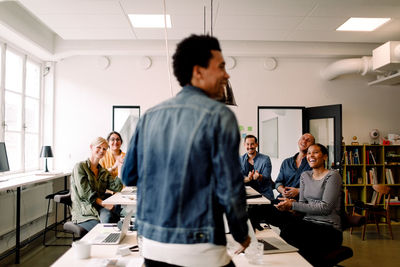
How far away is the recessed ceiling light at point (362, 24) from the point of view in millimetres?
4383

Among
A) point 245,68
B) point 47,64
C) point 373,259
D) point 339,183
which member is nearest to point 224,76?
point 339,183

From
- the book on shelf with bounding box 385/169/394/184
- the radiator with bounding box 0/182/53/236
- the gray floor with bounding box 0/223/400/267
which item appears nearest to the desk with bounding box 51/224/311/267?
the gray floor with bounding box 0/223/400/267

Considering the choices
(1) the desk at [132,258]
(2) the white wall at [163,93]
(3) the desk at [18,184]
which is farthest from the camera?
(2) the white wall at [163,93]

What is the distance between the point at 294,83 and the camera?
5.84 m

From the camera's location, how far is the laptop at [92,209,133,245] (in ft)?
6.54

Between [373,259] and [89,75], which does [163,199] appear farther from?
[89,75]

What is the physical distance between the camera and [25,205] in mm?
4461

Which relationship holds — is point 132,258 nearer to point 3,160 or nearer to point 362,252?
point 3,160

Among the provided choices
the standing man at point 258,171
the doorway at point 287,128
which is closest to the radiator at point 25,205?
the standing man at point 258,171

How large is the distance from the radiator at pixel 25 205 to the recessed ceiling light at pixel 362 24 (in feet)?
16.2

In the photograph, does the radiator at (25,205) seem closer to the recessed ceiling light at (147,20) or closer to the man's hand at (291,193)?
the recessed ceiling light at (147,20)

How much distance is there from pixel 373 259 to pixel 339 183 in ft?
6.05

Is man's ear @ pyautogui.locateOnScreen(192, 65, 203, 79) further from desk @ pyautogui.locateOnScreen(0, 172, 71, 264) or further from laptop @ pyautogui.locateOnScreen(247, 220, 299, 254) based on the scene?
desk @ pyautogui.locateOnScreen(0, 172, 71, 264)

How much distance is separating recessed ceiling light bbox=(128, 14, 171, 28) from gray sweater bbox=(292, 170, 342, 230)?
2.87 metres
